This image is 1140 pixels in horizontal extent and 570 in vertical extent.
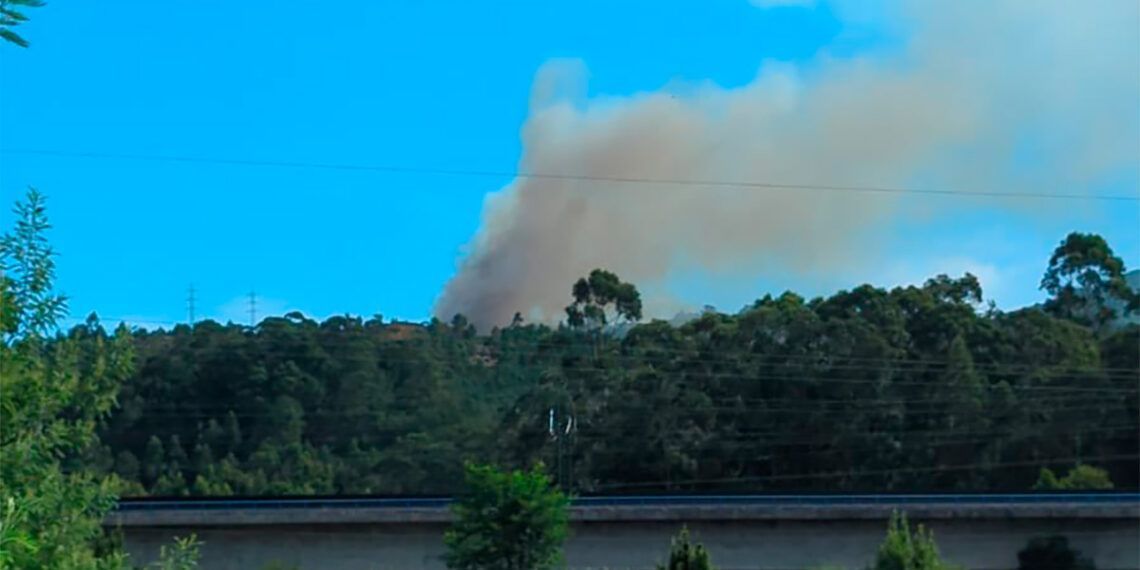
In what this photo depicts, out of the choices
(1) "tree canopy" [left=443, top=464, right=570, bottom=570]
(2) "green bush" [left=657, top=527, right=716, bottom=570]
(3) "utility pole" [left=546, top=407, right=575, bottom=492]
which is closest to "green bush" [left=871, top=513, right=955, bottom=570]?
(2) "green bush" [left=657, top=527, right=716, bottom=570]

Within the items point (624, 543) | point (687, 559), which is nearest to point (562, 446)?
point (624, 543)

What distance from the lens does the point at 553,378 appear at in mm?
46156

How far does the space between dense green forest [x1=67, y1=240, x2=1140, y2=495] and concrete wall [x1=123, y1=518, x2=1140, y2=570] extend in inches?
549

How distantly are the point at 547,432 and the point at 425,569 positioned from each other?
17.2 m

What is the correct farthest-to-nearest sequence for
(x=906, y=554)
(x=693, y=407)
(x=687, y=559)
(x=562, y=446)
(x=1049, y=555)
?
1. (x=693, y=407)
2. (x=562, y=446)
3. (x=1049, y=555)
4. (x=906, y=554)
5. (x=687, y=559)

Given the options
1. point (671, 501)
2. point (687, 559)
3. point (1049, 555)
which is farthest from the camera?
point (671, 501)

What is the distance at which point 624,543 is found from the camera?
87.5 feet

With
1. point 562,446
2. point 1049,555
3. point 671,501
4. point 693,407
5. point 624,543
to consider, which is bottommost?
point 1049,555

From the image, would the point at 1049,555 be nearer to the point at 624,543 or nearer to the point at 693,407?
the point at 624,543

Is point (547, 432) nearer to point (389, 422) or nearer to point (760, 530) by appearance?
point (389, 422)

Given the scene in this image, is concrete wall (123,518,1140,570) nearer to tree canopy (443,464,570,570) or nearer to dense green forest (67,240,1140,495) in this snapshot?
tree canopy (443,464,570,570)

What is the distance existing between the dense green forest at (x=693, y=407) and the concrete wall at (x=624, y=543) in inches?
549

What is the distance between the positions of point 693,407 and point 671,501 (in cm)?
1677

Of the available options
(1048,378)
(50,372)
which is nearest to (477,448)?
(1048,378)
